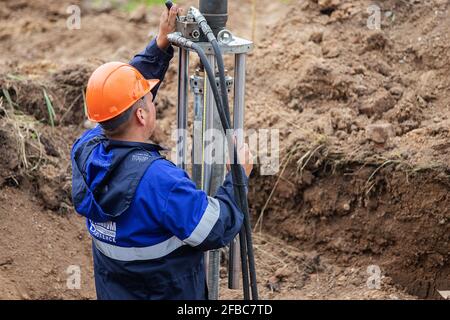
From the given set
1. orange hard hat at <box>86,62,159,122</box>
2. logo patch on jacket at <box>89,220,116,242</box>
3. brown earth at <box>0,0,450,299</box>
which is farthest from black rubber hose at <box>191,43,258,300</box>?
brown earth at <box>0,0,450,299</box>

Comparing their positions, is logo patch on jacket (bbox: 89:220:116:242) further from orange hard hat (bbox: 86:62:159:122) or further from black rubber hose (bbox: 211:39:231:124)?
black rubber hose (bbox: 211:39:231:124)

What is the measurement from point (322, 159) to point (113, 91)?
2.15 m

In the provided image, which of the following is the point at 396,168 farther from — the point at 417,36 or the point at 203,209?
the point at 203,209

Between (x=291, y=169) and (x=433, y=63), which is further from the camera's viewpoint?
(x=433, y=63)

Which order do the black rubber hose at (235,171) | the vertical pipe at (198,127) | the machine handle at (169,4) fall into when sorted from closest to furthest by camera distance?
1. the black rubber hose at (235,171)
2. the machine handle at (169,4)
3. the vertical pipe at (198,127)

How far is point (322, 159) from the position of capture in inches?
203

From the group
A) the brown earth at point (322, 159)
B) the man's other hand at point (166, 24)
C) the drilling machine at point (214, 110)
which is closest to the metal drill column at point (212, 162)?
the drilling machine at point (214, 110)

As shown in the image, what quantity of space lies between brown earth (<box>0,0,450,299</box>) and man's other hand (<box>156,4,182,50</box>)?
169 cm

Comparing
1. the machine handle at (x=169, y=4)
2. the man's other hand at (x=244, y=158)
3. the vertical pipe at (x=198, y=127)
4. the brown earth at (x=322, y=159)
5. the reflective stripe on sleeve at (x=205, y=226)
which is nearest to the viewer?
the reflective stripe on sleeve at (x=205, y=226)

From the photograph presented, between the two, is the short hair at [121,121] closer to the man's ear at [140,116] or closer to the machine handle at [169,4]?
the man's ear at [140,116]

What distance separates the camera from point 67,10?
852 cm

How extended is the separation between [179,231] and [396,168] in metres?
2.07

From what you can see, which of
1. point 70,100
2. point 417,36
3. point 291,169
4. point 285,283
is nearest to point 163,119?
point 70,100

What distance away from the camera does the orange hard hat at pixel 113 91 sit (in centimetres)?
328
